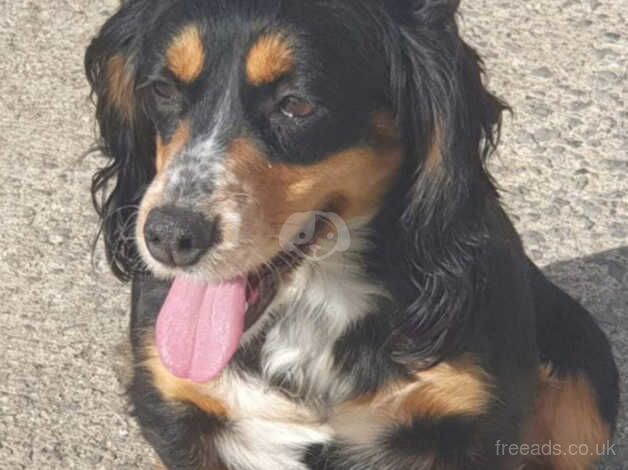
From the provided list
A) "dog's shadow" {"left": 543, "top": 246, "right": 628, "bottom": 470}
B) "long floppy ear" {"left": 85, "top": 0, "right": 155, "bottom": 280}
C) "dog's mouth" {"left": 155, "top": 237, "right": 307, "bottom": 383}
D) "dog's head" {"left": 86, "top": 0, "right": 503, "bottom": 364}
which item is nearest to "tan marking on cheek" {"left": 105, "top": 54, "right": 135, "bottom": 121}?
"long floppy ear" {"left": 85, "top": 0, "right": 155, "bottom": 280}

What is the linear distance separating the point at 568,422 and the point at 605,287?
831 millimetres

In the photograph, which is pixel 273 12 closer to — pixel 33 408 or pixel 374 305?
pixel 374 305

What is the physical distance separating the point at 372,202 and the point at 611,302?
165cm

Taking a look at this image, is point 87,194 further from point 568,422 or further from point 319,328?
point 568,422

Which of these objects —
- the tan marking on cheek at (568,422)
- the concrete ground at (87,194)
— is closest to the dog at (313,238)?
the tan marking on cheek at (568,422)

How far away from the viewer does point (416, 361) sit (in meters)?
3.39

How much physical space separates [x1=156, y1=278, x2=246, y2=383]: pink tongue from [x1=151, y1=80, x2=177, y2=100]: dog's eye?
1.42 feet

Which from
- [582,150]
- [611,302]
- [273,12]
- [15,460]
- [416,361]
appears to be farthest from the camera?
[582,150]

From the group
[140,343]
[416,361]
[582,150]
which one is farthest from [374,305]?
[582,150]

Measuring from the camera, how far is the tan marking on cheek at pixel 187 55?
3.10 metres

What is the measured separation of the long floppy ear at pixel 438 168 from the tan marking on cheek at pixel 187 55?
44 centimetres
